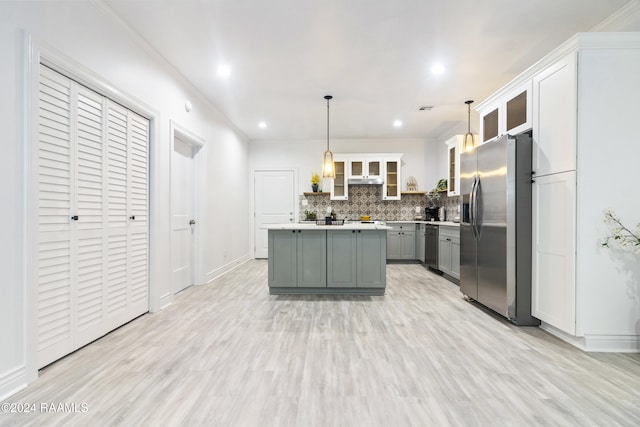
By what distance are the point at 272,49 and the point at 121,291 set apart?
2.82 m

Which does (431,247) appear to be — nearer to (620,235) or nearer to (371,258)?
(371,258)

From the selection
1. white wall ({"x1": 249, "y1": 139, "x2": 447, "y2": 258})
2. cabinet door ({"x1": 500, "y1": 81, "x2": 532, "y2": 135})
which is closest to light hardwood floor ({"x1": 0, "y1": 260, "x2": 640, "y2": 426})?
cabinet door ({"x1": 500, "y1": 81, "x2": 532, "y2": 135})

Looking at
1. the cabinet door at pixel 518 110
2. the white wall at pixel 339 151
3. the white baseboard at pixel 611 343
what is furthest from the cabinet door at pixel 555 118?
the white wall at pixel 339 151

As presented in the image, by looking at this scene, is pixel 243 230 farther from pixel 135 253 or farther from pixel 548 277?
pixel 548 277

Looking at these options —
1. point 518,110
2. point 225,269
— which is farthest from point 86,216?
point 518,110

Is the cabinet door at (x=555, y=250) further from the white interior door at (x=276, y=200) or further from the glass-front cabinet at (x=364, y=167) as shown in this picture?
the white interior door at (x=276, y=200)

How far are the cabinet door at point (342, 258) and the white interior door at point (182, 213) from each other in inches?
77.5

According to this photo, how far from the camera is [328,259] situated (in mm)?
3967

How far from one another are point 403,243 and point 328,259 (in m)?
3.00

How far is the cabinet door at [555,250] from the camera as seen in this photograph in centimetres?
244

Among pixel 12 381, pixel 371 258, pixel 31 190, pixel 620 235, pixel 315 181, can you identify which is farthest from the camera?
pixel 315 181

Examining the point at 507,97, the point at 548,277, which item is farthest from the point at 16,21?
the point at 548,277

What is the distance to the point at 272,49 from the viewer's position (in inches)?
124

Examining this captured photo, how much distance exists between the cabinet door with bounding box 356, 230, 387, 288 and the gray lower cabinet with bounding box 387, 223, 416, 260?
259 centimetres
